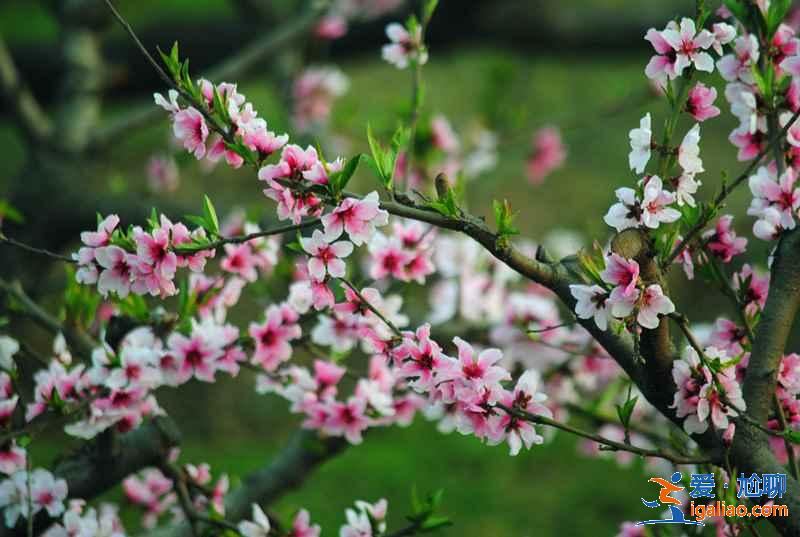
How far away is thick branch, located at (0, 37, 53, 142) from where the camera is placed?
3000 mm

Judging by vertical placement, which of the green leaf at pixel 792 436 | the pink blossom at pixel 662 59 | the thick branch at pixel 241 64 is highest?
the thick branch at pixel 241 64

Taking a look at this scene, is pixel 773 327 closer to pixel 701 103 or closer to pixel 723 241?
pixel 723 241

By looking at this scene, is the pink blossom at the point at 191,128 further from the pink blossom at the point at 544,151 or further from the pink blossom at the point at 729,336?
the pink blossom at the point at 544,151

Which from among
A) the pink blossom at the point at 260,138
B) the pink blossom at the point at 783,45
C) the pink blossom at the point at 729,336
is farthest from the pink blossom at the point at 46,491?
the pink blossom at the point at 783,45

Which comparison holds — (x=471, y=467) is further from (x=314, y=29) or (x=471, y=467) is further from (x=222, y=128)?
(x=222, y=128)

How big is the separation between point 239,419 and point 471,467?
3.57 ft

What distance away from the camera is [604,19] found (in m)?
6.91

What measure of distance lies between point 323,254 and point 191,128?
235mm

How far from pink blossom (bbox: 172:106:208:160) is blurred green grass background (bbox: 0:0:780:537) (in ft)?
2.49

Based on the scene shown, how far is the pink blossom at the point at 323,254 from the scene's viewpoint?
4.18 ft

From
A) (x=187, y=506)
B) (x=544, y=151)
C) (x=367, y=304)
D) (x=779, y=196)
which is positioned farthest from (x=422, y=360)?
(x=544, y=151)

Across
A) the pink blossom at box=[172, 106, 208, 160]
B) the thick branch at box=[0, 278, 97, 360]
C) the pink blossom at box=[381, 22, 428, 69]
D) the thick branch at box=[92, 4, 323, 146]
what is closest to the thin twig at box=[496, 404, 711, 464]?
the pink blossom at box=[172, 106, 208, 160]

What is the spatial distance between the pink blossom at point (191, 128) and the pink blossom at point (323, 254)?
0.18 meters

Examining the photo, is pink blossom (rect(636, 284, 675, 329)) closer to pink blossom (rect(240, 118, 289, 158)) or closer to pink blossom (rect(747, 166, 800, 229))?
pink blossom (rect(747, 166, 800, 229))
